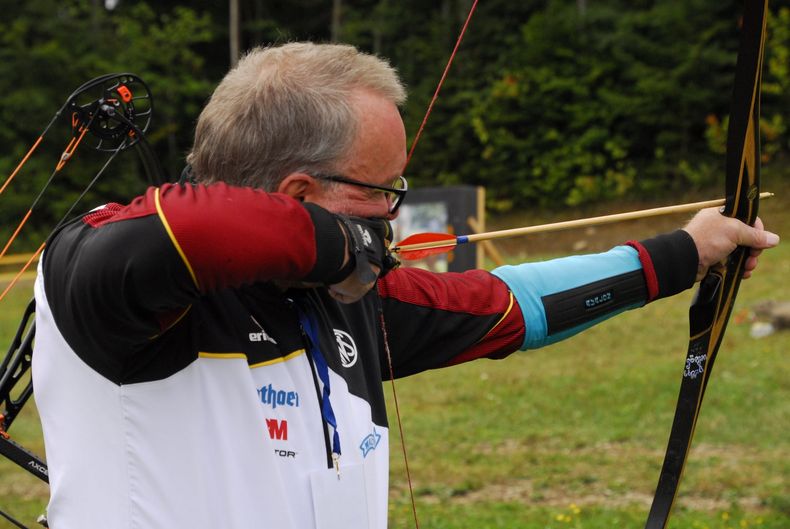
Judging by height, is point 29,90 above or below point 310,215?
below

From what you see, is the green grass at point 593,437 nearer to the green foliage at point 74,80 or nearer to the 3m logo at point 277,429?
the 3m logo at point 277,429

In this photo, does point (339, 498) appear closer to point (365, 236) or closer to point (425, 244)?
point (365, 236)

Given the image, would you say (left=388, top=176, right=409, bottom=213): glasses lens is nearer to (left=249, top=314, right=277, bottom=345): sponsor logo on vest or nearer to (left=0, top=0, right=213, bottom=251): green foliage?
(left=249, top=314, right=277, bottom=345): sponsor logo on vest

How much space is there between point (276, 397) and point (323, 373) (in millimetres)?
75

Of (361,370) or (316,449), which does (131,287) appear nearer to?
(316,449)

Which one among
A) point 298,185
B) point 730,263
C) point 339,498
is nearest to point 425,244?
point 298,185

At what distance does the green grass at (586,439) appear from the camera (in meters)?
3.98

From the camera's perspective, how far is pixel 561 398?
6008 millimetres

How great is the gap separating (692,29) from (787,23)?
1448 mm

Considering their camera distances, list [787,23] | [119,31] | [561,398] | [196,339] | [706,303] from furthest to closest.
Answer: [119,31], [787,23], [561,398], [706,303], [196,339]

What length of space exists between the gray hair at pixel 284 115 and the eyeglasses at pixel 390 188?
14 mm

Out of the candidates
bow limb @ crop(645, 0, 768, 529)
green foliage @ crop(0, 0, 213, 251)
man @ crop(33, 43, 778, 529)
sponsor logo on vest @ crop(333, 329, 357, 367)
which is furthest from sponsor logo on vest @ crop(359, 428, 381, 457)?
→ green foliage @ crop(0, 0, 213, 251)

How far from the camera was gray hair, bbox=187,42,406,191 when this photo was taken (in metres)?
1.29

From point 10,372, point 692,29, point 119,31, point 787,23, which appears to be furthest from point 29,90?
point 10,372
